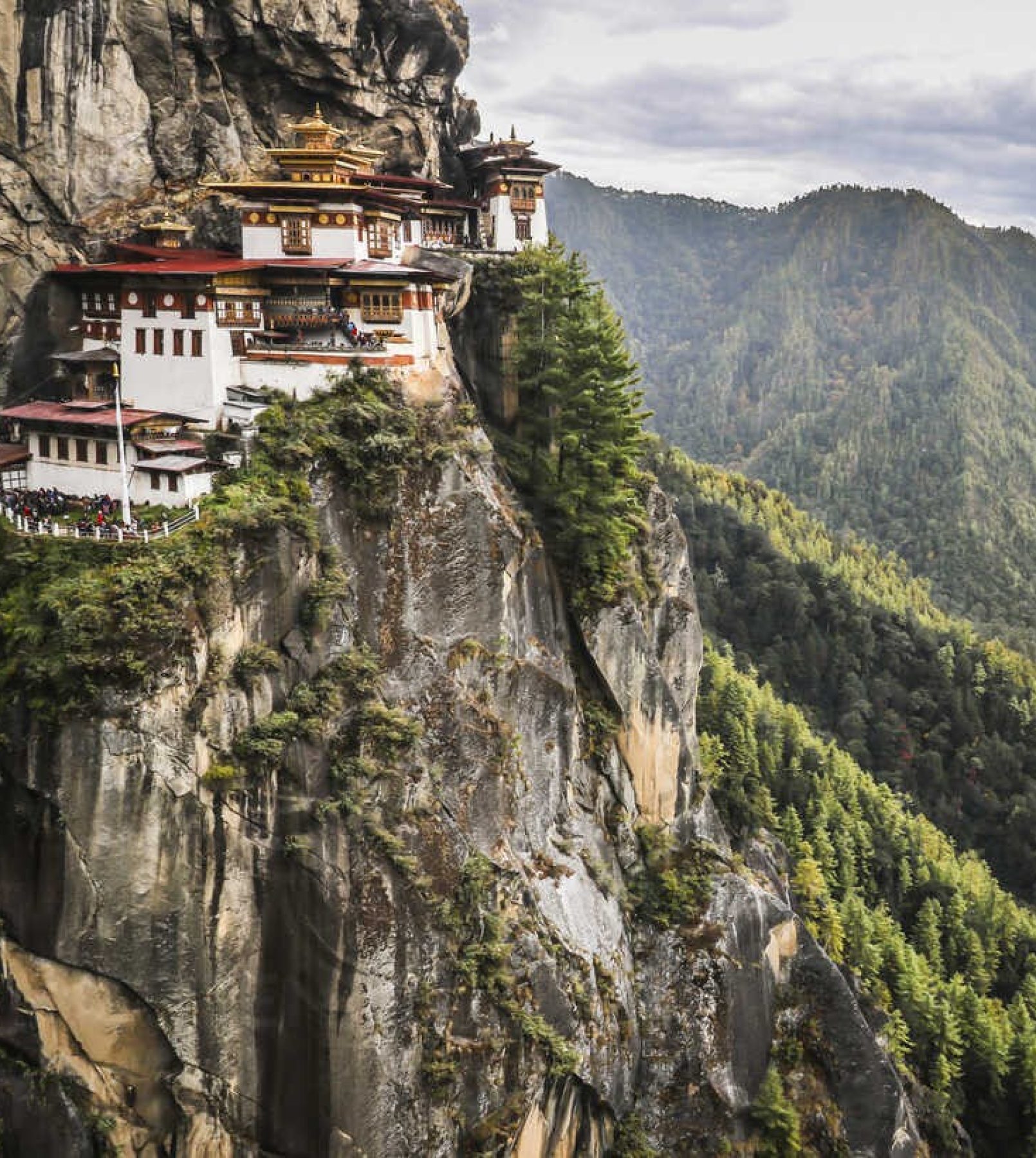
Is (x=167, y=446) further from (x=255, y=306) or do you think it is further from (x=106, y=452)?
(x=255, y=306)

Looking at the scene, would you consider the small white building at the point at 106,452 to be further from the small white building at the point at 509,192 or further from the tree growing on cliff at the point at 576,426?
the small white building at the point at 509,192

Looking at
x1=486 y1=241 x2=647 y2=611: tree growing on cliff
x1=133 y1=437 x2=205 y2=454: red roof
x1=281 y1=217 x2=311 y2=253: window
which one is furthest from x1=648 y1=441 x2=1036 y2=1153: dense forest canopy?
x1=281 y1=217 x2=311 y2=253: window

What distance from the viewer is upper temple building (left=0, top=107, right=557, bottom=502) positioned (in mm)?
42750

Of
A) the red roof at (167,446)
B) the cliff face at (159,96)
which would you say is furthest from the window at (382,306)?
the cliff face at (159,96)

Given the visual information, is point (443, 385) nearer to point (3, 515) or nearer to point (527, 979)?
point (3, 515)

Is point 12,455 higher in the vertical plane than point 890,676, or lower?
higher

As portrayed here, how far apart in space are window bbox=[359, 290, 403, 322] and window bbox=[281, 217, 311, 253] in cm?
413

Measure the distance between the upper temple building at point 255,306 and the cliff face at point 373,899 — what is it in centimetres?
486

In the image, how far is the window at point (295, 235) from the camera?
155 feet

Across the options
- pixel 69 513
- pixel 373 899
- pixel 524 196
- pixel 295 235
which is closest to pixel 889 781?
pixel 524 196

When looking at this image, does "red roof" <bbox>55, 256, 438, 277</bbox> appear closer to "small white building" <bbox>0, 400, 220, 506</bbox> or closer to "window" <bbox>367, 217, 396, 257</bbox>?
"window" <bbox>367, 217, 396, 257</bbox>

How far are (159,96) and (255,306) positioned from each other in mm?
13062

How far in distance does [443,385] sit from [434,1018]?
25.1 metres

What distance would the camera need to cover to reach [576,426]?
4897 cm
